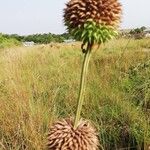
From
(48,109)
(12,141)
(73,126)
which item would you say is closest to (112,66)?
(48,109)

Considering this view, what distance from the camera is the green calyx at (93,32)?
4.95 ft

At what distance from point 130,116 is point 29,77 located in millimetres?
2206

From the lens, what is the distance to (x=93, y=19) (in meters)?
1.50

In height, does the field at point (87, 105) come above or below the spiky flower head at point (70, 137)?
below

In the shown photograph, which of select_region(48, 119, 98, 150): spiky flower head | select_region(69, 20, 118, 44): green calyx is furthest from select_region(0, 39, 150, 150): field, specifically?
select_region(69, 20, 118, 44): green calyx

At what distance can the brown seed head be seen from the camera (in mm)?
1497

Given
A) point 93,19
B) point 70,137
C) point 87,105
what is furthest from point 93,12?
point 87,105

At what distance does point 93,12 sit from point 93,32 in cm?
7

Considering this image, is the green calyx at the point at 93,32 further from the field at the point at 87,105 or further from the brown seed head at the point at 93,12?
the field at the point at 87,105

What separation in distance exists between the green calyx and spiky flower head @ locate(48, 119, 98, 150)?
0.40 metres

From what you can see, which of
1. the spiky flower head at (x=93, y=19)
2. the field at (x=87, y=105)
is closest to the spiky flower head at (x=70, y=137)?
the spiky flower head at (x=93, y=19)

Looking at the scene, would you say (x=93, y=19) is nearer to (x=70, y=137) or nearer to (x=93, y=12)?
(x=93, y=12)

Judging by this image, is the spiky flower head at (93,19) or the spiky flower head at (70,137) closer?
the spiky flower head at (93,19)

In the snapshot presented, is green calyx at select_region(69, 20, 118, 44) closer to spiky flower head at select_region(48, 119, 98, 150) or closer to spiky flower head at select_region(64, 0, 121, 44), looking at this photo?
spiky flower head at select_region(64, 0, 121, 44)
